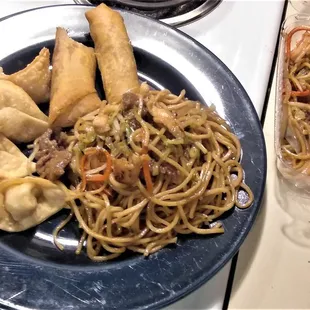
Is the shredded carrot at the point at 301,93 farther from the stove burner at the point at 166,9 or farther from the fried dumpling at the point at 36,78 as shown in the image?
the fried dumpling at the point at 36,78

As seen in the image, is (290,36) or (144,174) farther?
(290,36)

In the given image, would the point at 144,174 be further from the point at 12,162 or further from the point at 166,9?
the point at 166,9

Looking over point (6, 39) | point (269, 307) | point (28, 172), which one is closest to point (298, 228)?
point (269, 307)

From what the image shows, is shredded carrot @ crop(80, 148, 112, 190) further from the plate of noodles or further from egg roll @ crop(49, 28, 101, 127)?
egg roll @ crop(49, 28, 101, 127)

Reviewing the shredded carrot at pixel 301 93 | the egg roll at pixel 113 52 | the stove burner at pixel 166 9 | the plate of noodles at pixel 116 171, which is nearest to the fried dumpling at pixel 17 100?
the plate of noodles at pixel 116 171

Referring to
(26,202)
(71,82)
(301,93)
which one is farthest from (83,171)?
(301,93)

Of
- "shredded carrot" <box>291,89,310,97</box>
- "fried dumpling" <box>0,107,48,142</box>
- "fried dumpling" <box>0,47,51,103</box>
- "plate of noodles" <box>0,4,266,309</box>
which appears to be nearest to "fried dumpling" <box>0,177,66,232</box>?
"plate of noodles" <box>0,4,266,309</box>
